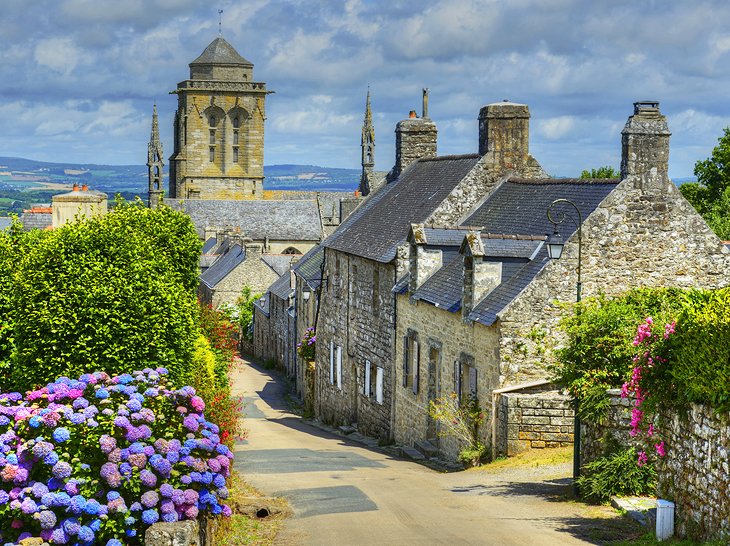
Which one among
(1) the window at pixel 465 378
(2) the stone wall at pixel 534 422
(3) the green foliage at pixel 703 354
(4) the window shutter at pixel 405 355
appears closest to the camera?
(3) the green foliage at pixel 703 354

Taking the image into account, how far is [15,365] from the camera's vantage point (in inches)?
746

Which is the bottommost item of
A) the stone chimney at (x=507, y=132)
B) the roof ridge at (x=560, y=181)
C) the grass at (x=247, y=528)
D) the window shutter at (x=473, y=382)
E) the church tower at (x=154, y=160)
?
the grass at (x=247, y=528)

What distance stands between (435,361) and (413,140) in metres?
12.6

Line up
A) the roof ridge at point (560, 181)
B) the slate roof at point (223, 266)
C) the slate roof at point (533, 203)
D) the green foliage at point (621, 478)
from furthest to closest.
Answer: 1. the slate roof at point (223, 266)
2. the roof ridge at point (560, 181)
3. the slate roof at point (533, 203)
4. the green foliage at point (621, 478)

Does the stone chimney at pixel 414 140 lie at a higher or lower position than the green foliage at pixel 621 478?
higher

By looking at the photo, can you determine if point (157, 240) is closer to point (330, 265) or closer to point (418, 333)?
point (418, 333)

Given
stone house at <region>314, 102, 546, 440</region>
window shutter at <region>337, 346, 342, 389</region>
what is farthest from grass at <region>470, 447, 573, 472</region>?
window shutter at <region>337, 346, 342, 389</region>

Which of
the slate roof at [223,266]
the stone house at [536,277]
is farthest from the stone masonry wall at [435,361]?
the slate roof at [223,266]

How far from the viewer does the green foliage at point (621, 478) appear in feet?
52.7

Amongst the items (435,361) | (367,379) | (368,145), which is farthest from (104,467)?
(368,145)

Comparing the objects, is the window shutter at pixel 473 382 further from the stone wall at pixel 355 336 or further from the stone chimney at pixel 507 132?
the stone chimney at pixel 507 132

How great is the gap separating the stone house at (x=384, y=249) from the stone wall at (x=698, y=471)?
15.3 meters

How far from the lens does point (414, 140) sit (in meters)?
37.0

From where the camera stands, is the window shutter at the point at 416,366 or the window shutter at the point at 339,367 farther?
the window shutter at the point at 339,367
